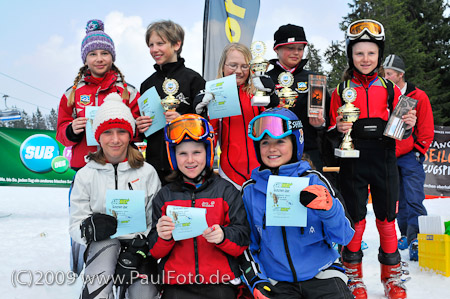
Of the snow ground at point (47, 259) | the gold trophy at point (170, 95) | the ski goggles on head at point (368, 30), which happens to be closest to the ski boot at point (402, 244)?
the snow ground at point (47, 259)

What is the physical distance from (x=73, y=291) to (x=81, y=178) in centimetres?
183

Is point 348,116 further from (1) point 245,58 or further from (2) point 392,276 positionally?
(2) point 392,276

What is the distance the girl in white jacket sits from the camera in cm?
277

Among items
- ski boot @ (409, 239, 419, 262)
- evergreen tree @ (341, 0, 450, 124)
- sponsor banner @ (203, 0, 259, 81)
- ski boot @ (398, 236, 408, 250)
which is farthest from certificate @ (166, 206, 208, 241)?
evergreen tree @ (341, 0, 450, 124)

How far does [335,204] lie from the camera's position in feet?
7.97

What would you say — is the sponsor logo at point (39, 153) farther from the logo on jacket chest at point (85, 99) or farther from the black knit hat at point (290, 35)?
the black knit hat at point (290, 35)

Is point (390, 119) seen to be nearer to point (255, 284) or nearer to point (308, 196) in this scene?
point (308, 196)

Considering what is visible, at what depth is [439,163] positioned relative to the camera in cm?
1001

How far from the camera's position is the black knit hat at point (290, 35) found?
12.5 feet

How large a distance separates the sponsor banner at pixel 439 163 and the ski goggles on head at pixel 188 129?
9.18 m

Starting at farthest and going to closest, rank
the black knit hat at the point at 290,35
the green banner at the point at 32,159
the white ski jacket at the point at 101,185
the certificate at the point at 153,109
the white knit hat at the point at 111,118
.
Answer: the green banner at the point at 32,159 → the black knit hat at the point at 290,35 → the certificate at the point at 153,109 → the white knit hat at the point at 111,118 → the white ski jacket at the point at 101,185

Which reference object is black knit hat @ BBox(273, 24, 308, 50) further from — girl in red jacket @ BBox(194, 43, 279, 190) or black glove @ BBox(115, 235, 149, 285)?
black glove @ BBox(115, 235, 149, 285)

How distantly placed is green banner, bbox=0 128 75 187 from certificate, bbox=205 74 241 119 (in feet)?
25.4

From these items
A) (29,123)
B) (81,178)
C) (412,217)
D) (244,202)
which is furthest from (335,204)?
(29,123)
